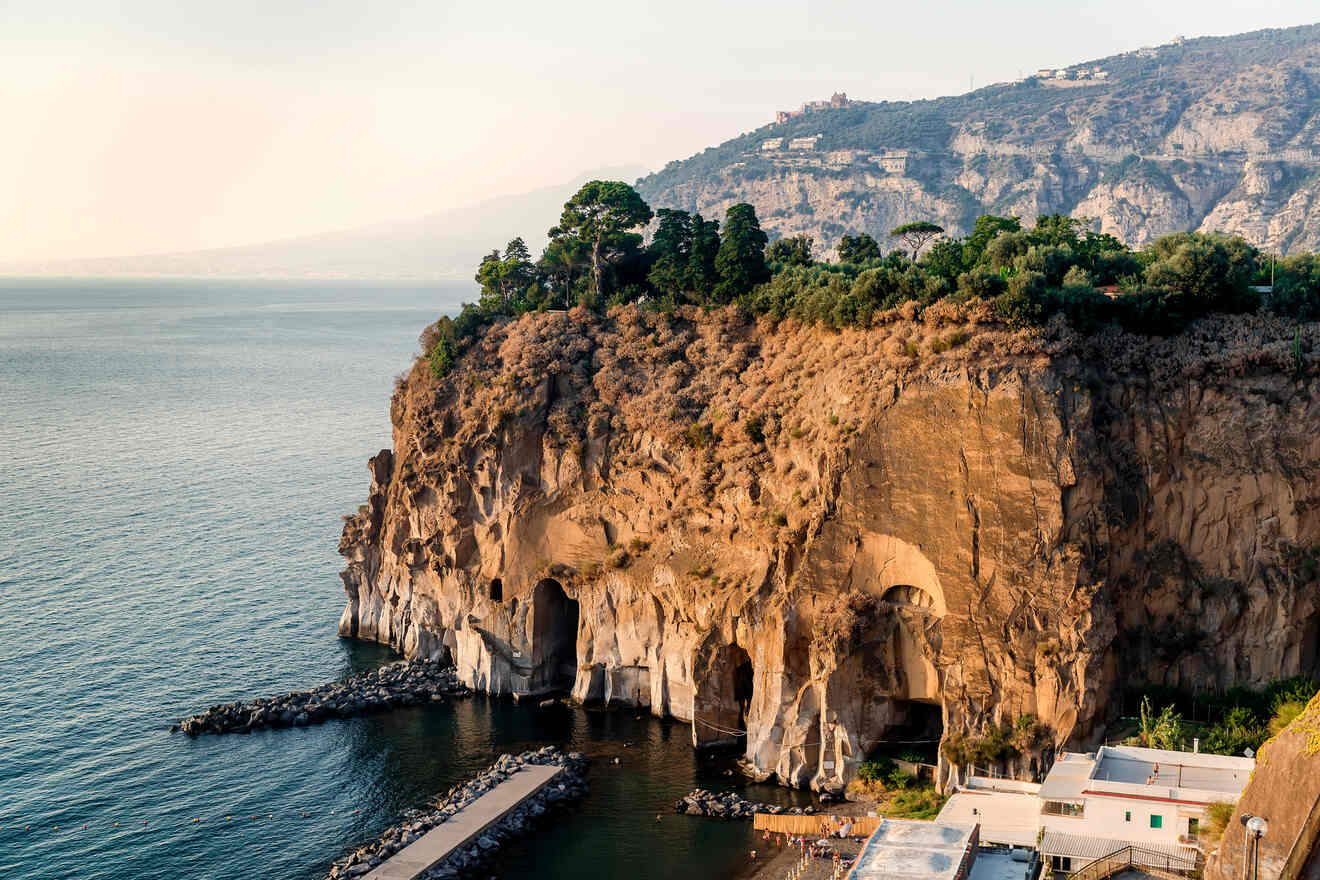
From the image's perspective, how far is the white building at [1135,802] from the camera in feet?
126

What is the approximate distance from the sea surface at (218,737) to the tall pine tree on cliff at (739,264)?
22800mm

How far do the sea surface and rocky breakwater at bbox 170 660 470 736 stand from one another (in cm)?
86

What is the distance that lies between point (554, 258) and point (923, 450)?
105ft

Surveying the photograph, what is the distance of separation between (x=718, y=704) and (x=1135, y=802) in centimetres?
2182

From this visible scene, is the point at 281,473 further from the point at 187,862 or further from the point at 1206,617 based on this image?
the point at 1206,617

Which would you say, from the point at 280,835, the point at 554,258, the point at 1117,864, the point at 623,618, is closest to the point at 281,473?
the point at 554,258

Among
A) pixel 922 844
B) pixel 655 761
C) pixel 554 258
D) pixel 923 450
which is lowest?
pixel 655 761

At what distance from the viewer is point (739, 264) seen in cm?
6912

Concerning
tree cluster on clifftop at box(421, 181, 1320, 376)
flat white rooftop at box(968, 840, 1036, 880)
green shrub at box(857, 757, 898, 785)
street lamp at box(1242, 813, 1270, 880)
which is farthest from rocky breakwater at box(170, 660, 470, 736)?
street lamp at box(1242, 813, 1270, 880)

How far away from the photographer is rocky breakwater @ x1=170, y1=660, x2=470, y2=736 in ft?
194

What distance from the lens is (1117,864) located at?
1454 inches

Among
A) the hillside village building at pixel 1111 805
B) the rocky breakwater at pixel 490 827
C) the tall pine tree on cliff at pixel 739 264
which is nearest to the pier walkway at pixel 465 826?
the rocky breakwater at pixel 490 827

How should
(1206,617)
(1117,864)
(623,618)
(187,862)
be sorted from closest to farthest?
(1117,864)
(187,862)
(1206,617)
(623,618)

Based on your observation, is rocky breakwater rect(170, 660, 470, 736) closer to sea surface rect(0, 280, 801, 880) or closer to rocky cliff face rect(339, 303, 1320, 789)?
sea surface rect(0, 280, 801, 880)
